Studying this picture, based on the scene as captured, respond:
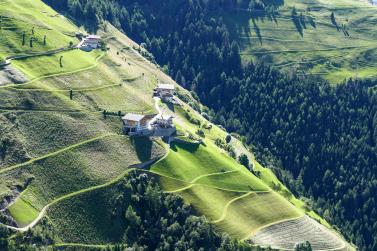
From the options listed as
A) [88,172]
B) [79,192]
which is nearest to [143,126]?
[88,172]

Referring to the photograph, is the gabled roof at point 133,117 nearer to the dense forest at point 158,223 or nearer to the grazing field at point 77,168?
the grazing field at point 77,168

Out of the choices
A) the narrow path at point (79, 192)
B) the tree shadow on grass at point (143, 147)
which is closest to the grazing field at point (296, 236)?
the narrow path at point (79, 192)

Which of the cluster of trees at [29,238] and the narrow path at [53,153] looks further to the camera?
the narrow path at [53,153]

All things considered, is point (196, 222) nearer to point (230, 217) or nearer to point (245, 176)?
point (230, 217)

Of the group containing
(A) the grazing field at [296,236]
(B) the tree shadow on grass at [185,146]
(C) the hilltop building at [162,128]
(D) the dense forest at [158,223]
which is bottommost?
(A) the grazing field at [296,236]

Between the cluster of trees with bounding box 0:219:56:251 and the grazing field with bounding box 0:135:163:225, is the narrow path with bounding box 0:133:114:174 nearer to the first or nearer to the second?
the grazing field with bounding box 0:135:163:225

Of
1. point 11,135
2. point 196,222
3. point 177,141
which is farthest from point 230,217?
point 11,135

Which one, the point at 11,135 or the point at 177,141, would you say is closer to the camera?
the point at 11,135

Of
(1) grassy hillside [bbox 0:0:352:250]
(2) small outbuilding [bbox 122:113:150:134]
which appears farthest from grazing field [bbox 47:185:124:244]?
(2) small outbuilding [bbox 122:113:150:134]
